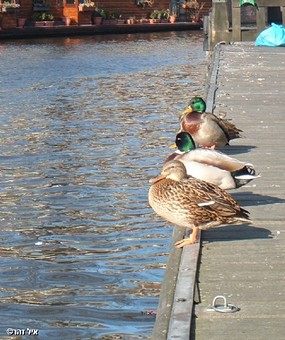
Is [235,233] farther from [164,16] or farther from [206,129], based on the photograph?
[164,16]

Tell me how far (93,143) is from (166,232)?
6186 millimetres

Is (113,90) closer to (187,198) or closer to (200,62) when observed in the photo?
(200,62)

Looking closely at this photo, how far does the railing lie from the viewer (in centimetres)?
1856

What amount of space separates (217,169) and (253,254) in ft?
3.23

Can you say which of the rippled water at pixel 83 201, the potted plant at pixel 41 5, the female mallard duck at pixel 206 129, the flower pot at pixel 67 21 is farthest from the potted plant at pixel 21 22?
the female mallard duck at pixel 206 129

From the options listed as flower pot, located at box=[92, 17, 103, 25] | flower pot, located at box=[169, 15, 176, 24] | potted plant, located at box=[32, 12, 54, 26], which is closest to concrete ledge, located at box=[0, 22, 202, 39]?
flower pot, located at box=[169, 15, 176, 24]

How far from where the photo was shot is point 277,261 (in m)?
6.09

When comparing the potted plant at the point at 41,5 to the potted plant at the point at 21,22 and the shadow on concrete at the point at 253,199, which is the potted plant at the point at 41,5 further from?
the shadow on concrete at the point at 253,199

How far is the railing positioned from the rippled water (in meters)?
1.52

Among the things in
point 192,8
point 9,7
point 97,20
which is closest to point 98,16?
point 97,20

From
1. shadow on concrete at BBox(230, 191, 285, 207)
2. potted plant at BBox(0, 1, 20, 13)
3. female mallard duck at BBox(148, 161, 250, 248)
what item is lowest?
potted plant at BBox(0, 1, 20, 13)

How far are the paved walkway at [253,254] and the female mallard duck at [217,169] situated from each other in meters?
0.24

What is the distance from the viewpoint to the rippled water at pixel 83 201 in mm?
7449

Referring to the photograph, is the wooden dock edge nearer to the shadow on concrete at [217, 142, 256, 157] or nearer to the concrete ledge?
the shadow on concrete at [217, 142, 256, 157]
